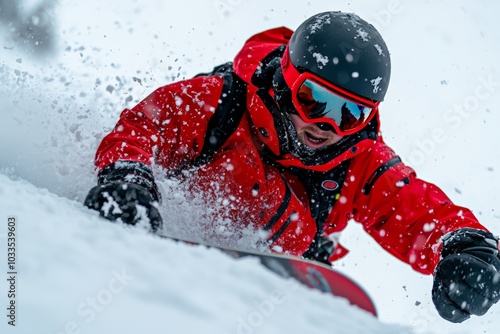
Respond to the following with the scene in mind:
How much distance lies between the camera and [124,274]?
55.3 inches

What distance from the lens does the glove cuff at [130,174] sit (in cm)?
240

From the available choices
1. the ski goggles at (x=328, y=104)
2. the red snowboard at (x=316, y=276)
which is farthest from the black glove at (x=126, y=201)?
the ski goggles at (x=328, y=104)

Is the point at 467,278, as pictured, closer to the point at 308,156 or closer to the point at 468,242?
the point at 468,242

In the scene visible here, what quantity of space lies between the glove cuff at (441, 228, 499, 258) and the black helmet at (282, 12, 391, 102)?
804 millimetres

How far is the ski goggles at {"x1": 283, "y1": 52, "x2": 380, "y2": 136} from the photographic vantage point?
9.02 ft

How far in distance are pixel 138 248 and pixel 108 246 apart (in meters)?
0.09

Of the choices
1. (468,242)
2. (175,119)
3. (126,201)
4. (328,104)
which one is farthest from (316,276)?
(175,119)

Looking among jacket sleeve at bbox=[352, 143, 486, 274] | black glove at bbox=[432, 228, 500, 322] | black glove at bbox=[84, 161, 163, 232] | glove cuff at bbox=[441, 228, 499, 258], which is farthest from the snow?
jacket sleeve at bbox=[352, 143, 486, 274]

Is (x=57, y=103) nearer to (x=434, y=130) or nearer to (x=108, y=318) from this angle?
(x=108, y=318)

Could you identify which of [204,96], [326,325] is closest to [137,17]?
[204,96]

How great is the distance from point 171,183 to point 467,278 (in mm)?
1526

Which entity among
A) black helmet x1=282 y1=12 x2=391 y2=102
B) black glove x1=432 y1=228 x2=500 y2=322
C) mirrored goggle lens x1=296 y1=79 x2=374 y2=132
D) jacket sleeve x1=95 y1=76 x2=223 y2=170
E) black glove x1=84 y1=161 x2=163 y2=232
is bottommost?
black glove x1=432 y1=228 x2=500 y2=322

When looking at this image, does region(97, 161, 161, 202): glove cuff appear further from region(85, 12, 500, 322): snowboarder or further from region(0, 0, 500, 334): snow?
Result: region(0, 0, 500, 334): snow

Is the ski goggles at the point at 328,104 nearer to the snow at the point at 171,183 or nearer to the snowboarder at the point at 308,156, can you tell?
the snowboarder at the point at 308,156
